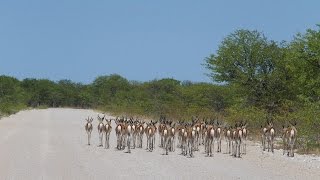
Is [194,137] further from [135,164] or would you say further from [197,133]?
[135,164]

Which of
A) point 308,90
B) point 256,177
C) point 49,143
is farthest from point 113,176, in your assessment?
point 308,90

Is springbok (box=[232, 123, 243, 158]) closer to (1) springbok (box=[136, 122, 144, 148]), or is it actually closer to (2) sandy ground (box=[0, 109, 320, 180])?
(2) sandy ground (box=[0, 109, 320, 180])

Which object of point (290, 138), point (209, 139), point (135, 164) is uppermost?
point (290, 138)

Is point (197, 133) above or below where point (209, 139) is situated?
above

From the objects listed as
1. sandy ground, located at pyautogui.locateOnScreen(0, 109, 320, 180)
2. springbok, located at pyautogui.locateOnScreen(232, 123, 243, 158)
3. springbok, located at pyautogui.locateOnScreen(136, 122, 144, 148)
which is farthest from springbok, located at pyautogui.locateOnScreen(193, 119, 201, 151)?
springbok, located at pyautogui.locateOnScreen(136, 122, 144, 148)

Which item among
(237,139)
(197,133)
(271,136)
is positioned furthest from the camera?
(271,136)

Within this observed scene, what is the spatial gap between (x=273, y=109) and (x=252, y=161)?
19.6 meters

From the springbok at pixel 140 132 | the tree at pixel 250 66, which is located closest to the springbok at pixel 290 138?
the springbok at pixel 140 132

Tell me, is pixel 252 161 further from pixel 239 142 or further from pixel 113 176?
pixel 113 176

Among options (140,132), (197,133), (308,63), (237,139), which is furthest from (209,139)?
(308,63)

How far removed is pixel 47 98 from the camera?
141 meters

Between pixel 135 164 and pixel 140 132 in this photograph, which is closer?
pixel 135 164

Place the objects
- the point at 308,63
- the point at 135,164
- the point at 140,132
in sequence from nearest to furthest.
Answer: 1. the point at 135,164
2. the point at 140,132
3. the point at 308,63

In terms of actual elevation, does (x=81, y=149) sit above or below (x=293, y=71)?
below
